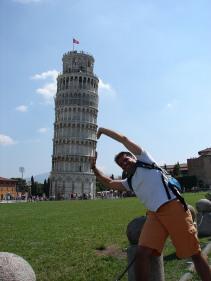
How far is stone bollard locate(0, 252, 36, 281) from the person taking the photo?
4.99 meters

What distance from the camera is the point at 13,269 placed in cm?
506

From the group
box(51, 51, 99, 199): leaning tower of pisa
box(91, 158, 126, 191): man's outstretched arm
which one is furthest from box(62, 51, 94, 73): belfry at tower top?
box(91, 158, 126, 191): man's outstretched arm

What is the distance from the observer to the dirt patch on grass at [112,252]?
33.6 ft

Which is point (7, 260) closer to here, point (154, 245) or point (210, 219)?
point (154, 245)

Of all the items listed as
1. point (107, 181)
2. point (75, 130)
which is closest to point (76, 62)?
point (75, 130)

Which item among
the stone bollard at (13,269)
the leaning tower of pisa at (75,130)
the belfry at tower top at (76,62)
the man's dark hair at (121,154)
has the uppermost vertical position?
the belfry at tower top at (76,62)

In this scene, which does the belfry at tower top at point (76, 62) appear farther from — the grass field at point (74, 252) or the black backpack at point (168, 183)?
the black backpack at point (168, 183)

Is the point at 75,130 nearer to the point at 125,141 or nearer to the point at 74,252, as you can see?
the point at 74,252

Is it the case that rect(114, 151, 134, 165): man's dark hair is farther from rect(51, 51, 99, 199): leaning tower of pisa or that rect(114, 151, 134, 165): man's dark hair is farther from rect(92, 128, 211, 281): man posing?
rect(51, 51, 99, 199): leaning tower of pisa

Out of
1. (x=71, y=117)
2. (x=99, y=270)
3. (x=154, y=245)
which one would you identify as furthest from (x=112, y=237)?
(x=71, y=117)

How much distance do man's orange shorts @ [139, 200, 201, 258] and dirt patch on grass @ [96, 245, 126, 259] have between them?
15.2ft

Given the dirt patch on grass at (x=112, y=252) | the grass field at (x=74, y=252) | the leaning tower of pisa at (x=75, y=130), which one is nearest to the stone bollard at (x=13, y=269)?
the grass field at (x=74, y=252)

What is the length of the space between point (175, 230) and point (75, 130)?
103137 mm

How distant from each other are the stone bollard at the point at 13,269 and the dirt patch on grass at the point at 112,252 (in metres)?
5.06
